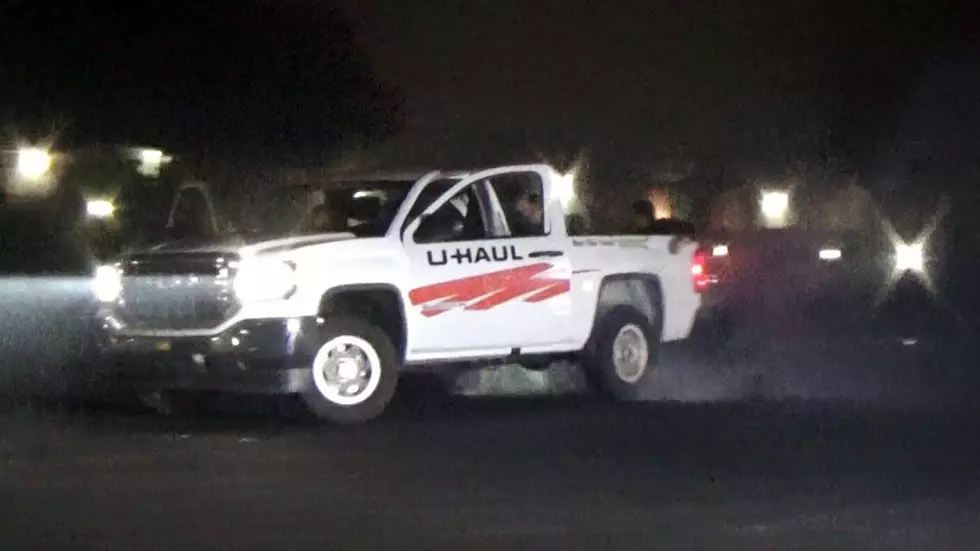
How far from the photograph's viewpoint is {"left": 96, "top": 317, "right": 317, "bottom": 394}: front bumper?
38.8ft

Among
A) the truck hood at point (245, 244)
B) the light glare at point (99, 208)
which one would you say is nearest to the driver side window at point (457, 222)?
the truck hood at point (245, 244)

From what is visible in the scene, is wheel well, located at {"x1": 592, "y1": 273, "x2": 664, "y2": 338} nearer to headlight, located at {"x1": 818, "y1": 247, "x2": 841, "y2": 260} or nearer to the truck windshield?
the truck windshield

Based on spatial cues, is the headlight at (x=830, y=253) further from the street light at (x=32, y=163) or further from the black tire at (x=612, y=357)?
the street light at (x=32, y=163)

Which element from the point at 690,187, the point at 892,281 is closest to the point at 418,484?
the point at 892,281

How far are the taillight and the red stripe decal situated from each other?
2.09 m

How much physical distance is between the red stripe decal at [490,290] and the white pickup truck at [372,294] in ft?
0.04

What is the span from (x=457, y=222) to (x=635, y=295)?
8.44ft

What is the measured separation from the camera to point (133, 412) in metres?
13.0

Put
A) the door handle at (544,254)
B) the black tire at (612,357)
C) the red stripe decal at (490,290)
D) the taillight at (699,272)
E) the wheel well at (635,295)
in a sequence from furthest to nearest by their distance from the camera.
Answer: the taillight at (699,272), the wheel well at (635,295), the black tire at (612,357), the door handle at (544,254), the red stripe decal at (490,290)

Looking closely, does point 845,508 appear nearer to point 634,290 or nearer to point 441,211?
point 441,211

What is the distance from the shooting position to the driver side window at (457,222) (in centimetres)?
1278

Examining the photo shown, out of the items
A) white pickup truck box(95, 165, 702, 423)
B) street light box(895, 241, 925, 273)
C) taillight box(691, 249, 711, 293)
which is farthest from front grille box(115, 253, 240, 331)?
street light box(895, 241, 925, 273)

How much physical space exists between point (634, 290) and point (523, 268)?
6.14ft

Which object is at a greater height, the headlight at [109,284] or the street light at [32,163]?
the street light at [32,163]
